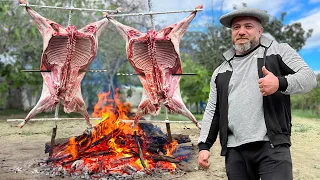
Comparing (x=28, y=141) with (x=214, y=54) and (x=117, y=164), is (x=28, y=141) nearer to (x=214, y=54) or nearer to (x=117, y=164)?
(x=117, y=164)

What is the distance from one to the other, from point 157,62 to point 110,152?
5.72ft

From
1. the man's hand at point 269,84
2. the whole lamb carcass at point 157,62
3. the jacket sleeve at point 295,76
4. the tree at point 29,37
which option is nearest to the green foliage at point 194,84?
the tree at point 29,37

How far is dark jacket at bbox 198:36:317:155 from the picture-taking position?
95.1 inches

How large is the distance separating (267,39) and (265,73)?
18.8 inches

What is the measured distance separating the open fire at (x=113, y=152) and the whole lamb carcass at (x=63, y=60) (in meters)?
0.75

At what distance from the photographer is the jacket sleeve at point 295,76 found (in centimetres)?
238

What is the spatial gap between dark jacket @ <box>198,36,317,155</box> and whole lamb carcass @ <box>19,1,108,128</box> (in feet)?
11.6

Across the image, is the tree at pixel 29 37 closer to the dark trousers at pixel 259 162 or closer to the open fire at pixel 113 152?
the open fire at pixel 113 152

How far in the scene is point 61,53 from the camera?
19.5ft

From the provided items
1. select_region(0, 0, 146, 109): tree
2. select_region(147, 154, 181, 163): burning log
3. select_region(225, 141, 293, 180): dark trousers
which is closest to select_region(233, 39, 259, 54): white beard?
select_region(225, 141, 293, 180): dark trousers

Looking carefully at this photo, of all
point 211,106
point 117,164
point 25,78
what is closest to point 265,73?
point 211,106

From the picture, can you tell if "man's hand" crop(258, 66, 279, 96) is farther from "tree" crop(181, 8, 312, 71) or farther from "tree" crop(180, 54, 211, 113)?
"tree" crop(181, 8, 312, 71)

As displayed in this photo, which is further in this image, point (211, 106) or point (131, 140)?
point (131, 140)

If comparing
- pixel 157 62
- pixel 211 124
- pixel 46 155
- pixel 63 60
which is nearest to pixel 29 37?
pixel 46 155
